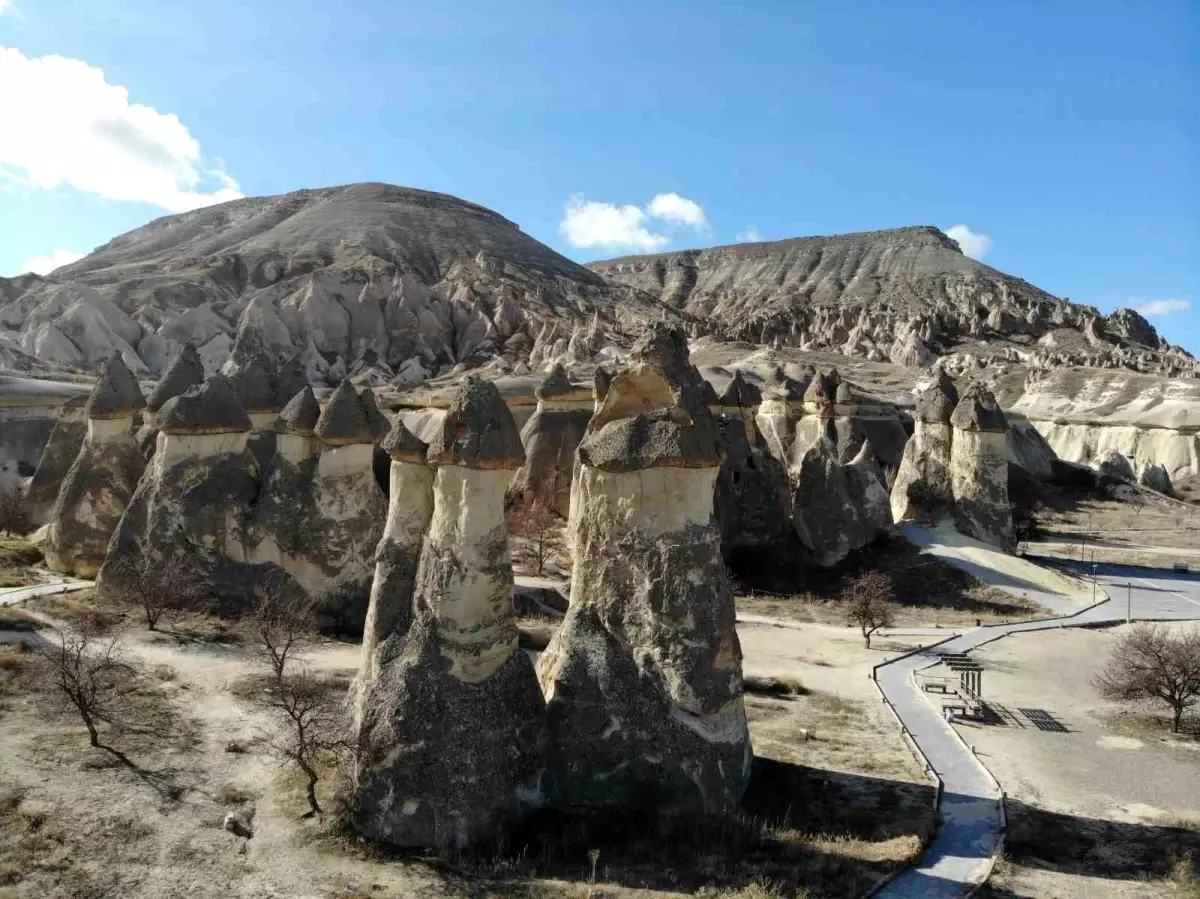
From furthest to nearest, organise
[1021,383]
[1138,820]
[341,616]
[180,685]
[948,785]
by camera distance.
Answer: [1021,383]
[341,616]
[180,685]
[948,785]
[1138,820]

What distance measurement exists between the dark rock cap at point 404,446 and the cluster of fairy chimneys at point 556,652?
0.03 meters

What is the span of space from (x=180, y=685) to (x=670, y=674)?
8752mm

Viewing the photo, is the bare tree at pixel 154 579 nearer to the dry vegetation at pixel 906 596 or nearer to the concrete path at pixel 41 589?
the concrete path at pixel 41 589

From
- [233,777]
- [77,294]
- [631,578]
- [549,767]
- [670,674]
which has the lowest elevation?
[233,777]

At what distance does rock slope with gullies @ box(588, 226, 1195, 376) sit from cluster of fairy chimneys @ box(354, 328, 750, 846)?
230 feet

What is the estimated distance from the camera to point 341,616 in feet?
60.4

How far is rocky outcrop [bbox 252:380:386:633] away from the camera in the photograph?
59.8 ft

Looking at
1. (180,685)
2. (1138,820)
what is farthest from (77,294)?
(1138,820)

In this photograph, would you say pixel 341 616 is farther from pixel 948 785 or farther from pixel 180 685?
pixel 948 785

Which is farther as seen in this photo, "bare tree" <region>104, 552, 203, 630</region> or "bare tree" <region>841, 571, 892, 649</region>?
"bare tree" <region>841, 571, 892, 649</region>

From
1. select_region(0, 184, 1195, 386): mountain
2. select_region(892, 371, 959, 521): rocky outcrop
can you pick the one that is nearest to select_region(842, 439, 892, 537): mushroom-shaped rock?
select_region(892, 371, 959, 521): rocky outcrop

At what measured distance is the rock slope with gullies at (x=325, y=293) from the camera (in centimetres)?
5503

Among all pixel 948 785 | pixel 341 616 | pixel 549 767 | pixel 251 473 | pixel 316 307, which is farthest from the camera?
pixel 316 307

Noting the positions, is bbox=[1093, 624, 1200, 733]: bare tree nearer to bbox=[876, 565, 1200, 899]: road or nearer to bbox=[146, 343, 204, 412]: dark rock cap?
bbox=[876, 565, 1200, 899]: road
